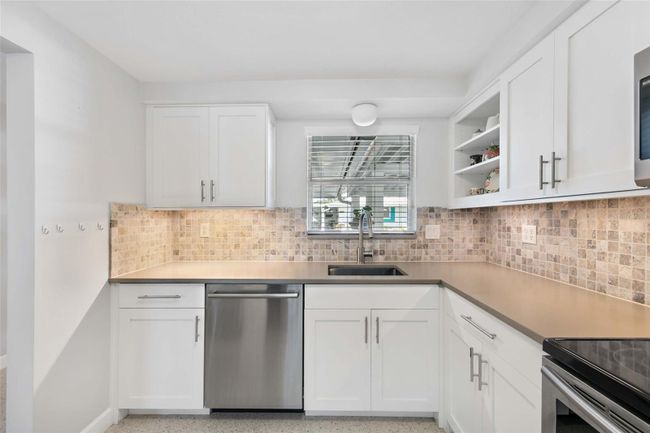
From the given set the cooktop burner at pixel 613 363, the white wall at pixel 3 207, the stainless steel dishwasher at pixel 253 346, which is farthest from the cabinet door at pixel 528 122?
the white wall at pixel 3 207

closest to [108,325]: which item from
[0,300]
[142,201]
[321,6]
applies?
[0,300]

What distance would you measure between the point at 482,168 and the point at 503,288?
3.13 feet

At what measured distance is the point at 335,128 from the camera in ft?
8.88

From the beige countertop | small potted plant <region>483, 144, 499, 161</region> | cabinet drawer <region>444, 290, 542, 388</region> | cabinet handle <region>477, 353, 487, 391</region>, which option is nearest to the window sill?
the beige countertop

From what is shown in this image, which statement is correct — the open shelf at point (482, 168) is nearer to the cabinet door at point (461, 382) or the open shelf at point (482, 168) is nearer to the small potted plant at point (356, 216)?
the small potted plant at point (356, 216)

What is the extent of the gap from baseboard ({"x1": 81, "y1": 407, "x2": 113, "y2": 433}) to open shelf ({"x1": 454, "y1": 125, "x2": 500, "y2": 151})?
2.88 metres

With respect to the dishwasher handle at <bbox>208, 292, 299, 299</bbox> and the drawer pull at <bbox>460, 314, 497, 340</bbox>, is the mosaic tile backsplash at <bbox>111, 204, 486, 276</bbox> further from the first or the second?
the drawer pull at <bbox>460, 314, 497, 340</bbox>

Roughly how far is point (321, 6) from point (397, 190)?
1.62 meters

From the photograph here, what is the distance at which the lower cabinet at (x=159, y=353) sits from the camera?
2.03 metres

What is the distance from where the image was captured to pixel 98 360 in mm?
1932

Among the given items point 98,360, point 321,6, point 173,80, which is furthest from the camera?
point 173,80

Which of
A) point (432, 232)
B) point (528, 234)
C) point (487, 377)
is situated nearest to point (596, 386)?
point (487, 377)

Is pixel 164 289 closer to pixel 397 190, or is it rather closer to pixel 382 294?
pixel 382 294

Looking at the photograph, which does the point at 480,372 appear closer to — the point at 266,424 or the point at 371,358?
the point at 371,358
